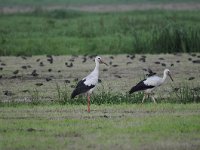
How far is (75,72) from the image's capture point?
24109 mm

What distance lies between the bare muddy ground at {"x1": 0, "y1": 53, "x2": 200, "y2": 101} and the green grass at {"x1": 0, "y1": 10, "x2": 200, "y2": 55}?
4.66 ft

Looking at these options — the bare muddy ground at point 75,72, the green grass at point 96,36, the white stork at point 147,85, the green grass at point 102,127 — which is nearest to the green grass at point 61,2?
the green grass at point 96,36

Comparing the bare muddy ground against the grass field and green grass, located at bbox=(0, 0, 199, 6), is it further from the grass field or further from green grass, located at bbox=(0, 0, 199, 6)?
green grass, located at bbox=(0, 0, 199, 6)

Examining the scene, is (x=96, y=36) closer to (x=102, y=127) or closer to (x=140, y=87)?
(x=140, y=87)

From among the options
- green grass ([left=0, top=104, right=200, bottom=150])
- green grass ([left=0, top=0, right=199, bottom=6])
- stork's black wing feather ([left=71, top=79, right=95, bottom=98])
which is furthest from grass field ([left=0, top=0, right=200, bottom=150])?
green grass ([left=0, top=0, right=199, bottom=6])

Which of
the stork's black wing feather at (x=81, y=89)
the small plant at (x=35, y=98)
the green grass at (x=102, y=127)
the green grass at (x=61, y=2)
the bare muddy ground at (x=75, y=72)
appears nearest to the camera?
the green grass at (x=102, y=127)

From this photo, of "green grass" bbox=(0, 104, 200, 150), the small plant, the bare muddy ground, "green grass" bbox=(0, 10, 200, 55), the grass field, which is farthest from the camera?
"green grass" bbox=(0, 10, 200, 55)

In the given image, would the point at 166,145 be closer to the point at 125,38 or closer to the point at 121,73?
the point at 121,73

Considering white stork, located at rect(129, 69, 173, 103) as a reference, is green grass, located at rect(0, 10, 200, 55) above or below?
above

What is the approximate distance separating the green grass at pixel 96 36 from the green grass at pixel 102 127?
39.9 feet

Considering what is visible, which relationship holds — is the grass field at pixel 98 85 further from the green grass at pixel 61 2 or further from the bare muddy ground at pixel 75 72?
the green grass at pixel 61 2

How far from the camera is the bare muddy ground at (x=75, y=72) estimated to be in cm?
2016

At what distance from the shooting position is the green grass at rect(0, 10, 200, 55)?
29.0m

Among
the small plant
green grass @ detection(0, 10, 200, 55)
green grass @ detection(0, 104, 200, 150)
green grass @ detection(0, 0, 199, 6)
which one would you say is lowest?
green grass @ detection(0, 104, 200, 150)
